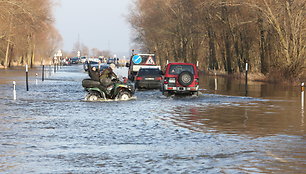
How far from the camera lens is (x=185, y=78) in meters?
29.1

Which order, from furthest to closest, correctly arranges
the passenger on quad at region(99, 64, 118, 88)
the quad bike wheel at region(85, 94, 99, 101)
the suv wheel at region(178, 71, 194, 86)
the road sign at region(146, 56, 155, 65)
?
the road sign at region(146, 56, 155, 65) → the suv wheel at region(178, 71, 194, 86) → the quad bike wheel at region(85, 94, 99, 101) → the passenger on quad at region(99, 64, 118, 88)

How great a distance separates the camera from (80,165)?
35.6ft

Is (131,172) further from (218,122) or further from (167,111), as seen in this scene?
(167,111)

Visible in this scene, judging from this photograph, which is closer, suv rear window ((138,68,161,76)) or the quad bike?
the quad bike

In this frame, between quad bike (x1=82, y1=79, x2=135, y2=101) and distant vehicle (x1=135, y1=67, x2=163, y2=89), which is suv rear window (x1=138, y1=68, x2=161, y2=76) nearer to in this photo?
distant vehicle (x1=135, y1=67, x2=163, y2=89)

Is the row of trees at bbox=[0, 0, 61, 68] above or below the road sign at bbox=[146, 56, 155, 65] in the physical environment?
above

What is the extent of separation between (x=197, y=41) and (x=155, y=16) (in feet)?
23.8

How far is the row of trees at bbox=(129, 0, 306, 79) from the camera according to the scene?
4406 centimetres

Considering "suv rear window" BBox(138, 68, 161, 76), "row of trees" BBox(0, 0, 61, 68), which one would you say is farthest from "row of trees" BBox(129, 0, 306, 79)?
"row of trees" BBox(0, 0, 61, 68)

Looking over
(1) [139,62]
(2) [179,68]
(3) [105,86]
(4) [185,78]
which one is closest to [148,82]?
(2) [179,68]

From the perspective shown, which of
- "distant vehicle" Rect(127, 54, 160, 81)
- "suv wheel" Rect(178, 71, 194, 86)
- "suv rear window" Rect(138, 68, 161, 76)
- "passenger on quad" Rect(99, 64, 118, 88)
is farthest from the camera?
"distant vehicle" Rect(127, 54, 160, 81)

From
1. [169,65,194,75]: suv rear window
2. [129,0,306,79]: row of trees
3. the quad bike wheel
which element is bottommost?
the quad bike wheel

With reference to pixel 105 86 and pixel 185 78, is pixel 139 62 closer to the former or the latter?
pixel 185 78

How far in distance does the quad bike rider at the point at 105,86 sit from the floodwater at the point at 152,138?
173 centimetres
